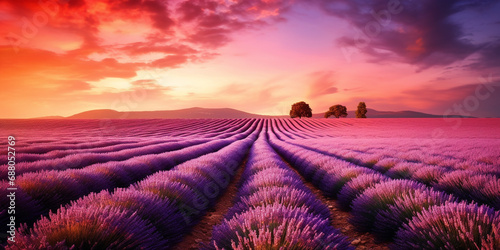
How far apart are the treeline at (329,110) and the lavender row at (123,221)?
3078 inches

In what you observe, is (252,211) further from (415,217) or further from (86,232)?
(415,217)

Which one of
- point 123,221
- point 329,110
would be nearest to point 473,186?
point 123,221

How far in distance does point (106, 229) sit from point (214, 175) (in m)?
3.67

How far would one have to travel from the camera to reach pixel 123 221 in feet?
5.56

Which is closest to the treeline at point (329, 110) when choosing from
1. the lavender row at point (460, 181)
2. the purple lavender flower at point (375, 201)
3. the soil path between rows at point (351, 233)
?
the lavender row at point (460, 181)

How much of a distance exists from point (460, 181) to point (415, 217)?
8.72 feet

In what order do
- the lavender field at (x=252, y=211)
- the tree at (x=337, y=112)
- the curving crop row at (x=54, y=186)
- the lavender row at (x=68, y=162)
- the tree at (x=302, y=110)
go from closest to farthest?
the lavender field at (x=252, y=211)
the curving crop row at (x=54, y=186)
the lavender row at (x=68, y=162)
the tree at (x=302, y=110)
the tree at (x=337, y=112)

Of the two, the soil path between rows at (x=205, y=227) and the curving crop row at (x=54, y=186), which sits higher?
the curving crop row at (x=54, y=186)

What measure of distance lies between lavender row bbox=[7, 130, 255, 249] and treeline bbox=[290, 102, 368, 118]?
78179 millimetres

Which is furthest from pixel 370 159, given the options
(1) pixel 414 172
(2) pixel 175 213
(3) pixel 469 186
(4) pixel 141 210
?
(4) pixel 141 210

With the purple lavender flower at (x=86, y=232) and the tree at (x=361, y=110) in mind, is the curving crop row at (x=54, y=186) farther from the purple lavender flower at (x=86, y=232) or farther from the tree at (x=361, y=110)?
the tree at (x=361, y=110)

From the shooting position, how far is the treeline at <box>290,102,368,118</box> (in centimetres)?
7600

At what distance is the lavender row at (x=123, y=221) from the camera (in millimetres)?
1463

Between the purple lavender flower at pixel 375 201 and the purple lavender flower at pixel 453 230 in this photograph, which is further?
the purple lavender flower at pixel 375 201
